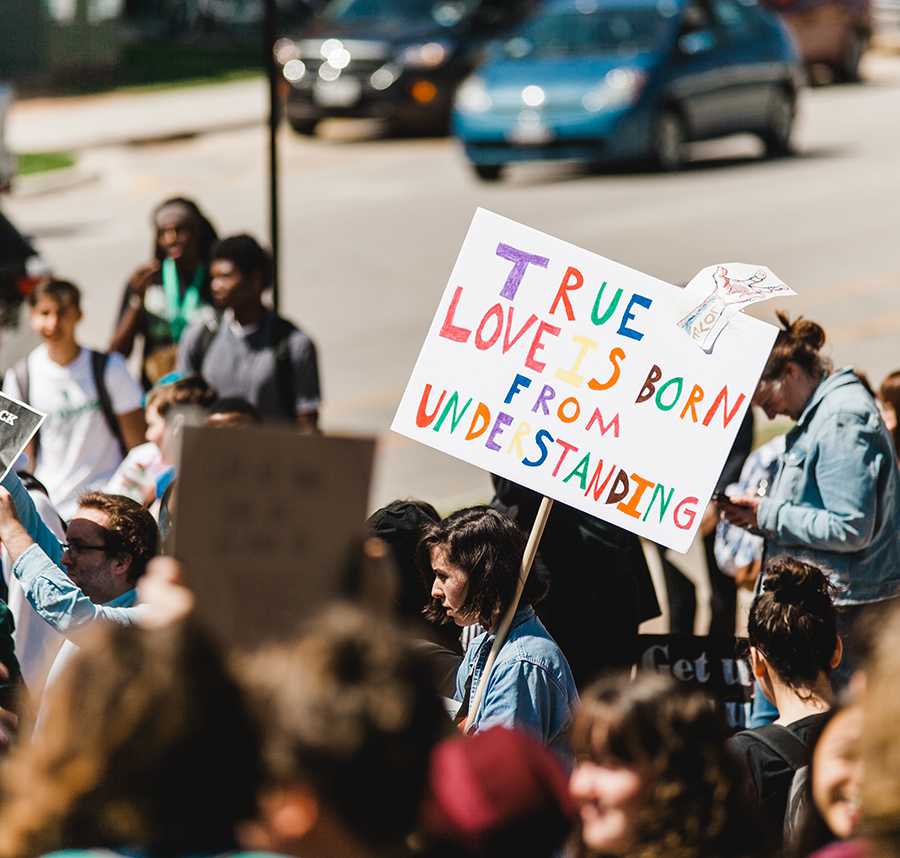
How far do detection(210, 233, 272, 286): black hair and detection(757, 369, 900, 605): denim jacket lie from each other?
2.50m

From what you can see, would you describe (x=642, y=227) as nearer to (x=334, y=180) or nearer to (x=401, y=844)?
(x=334, y=180)

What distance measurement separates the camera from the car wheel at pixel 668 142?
18.2 m

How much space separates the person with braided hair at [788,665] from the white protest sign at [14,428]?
206 centimetres

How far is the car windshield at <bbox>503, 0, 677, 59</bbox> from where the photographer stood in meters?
18.2

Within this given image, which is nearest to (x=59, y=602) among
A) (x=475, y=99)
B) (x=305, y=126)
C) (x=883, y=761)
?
(x=883, y=761)

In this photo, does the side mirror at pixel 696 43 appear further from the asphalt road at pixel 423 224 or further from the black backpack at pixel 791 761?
the black backpack at pixel 791 761

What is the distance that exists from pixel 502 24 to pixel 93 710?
20449mm

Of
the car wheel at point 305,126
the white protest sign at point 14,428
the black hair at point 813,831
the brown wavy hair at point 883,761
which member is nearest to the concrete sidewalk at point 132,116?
the car wheel at point 305,126

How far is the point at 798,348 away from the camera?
546 cm

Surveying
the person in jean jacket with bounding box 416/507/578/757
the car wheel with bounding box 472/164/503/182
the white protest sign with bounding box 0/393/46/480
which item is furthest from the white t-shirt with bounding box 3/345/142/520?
the car wheel with bounding box 472/164/503/182

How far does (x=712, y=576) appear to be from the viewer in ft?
22.1

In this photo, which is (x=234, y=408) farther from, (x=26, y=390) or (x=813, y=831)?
(x=813, y=831)

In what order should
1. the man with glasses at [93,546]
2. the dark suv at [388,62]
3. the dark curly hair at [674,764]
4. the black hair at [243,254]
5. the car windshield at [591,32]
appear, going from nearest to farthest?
the dark curly hair at [674,764] → the man with glasses at [93,546] → the black hair at [243,254] → the car windshield at [591,32] → the dark suv at [388,62]

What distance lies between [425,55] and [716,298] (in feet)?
54.6
